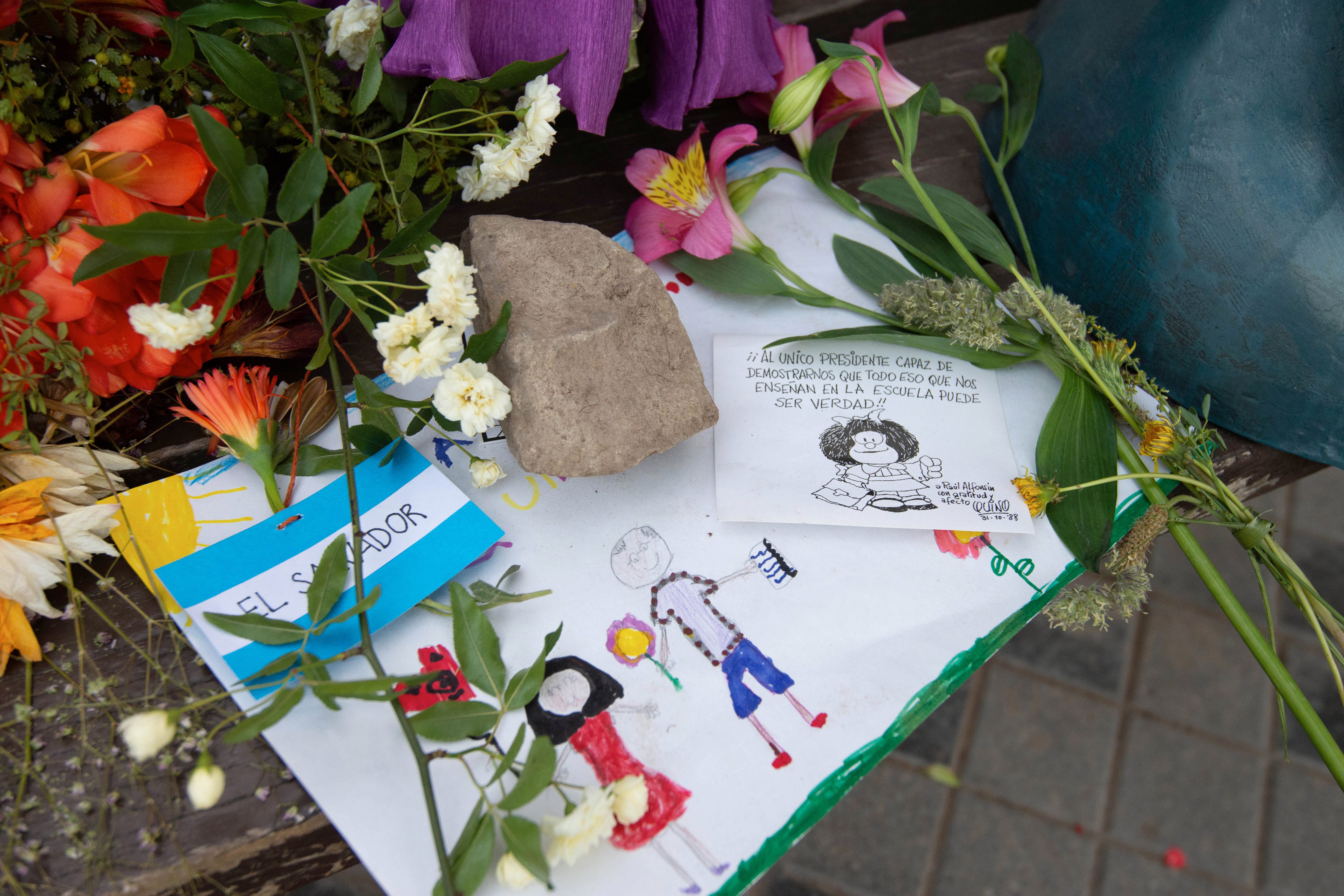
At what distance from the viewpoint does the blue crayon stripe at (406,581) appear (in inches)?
21.0

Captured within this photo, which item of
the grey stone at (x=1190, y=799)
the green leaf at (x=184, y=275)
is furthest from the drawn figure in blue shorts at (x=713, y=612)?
the grey stone at (x=1190, y=799)

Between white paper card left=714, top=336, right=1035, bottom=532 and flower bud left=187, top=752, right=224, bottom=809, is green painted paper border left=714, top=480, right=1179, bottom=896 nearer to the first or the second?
white paper card left=714, top=336, right=1035, bottom=532

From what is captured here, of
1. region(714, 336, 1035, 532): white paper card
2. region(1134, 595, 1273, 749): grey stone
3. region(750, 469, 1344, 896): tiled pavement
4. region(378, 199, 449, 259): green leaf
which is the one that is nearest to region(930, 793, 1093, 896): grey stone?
region(750, 469, 1344, 896): tiled pavement

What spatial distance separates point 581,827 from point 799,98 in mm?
548

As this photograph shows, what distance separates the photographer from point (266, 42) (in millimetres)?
564

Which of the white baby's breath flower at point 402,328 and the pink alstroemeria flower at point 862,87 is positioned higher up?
the pink alstroemeria flower at point 862,87

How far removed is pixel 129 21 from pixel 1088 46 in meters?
0.70

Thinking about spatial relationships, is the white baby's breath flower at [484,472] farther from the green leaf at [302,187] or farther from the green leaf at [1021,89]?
the green leaf at [1021,89]

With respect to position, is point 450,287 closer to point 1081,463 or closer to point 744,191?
point 744,191

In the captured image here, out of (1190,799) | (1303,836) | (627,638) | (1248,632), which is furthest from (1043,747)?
(627,638)

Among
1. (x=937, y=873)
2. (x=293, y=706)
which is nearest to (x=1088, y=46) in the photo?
(x=293, y=706)

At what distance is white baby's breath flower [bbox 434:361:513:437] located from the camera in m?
0.50

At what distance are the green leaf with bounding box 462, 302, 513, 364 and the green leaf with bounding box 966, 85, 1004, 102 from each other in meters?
0.51

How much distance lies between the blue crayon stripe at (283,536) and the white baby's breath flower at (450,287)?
6.4 inches
